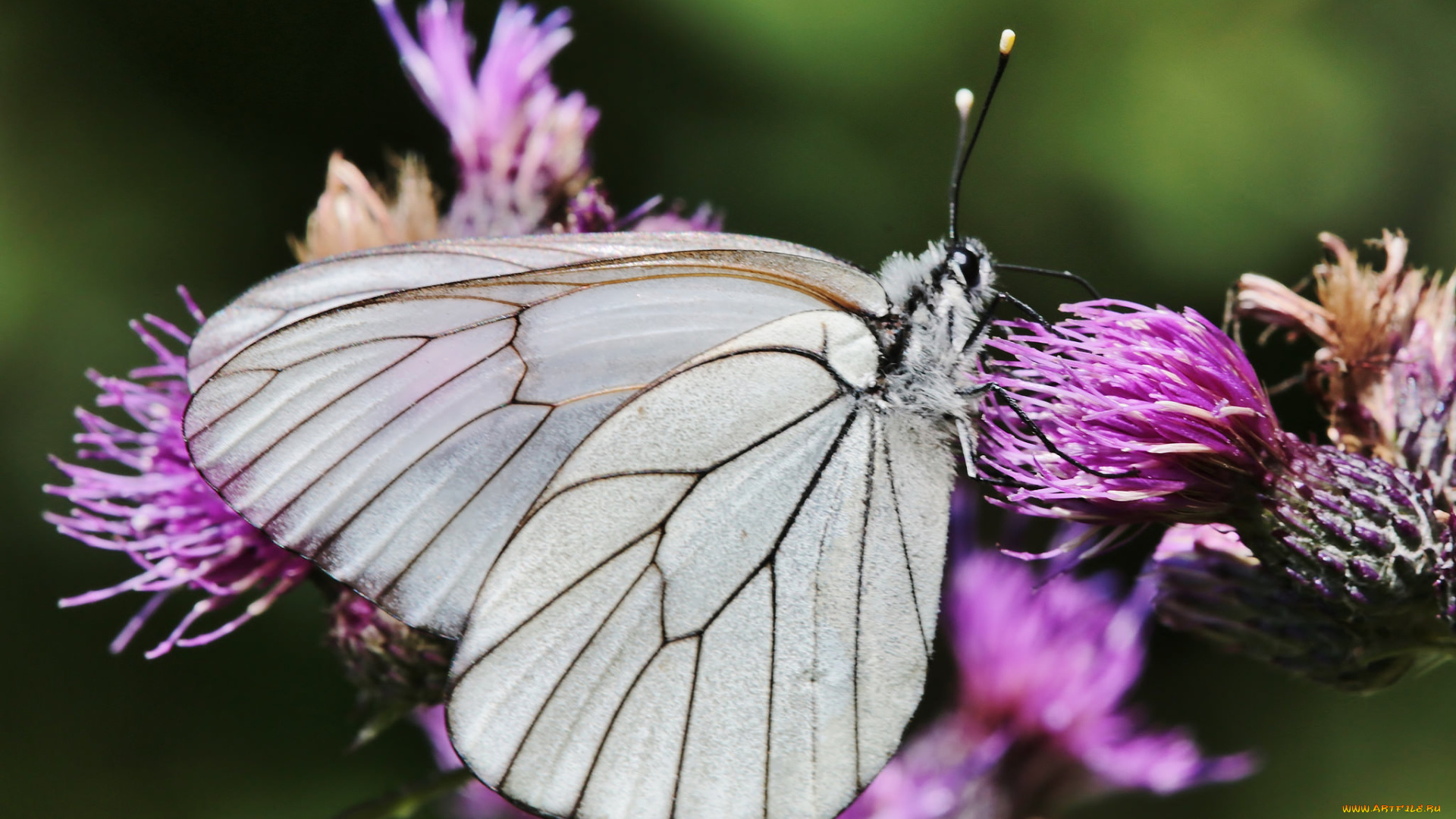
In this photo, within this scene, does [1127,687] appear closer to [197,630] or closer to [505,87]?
[505,87]

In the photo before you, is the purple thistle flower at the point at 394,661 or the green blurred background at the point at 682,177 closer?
the purple thistle flower at the point at 394,661

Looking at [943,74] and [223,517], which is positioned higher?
[943,74]

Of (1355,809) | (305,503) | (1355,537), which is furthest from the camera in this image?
(1355,809)

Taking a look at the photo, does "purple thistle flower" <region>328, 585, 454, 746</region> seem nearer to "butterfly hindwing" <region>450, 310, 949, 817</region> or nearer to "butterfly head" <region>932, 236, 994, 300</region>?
"butterfly hindwing" <region>450, 310, 949, 817</region>

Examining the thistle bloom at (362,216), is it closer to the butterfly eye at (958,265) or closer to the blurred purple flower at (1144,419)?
the butterfly eye at (958,265)

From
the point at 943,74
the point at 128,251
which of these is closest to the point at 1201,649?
the point at 943,74

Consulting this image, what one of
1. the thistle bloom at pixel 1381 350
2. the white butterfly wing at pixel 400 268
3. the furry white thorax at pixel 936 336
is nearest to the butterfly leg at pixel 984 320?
the furry white thorax at pixel 936 336
